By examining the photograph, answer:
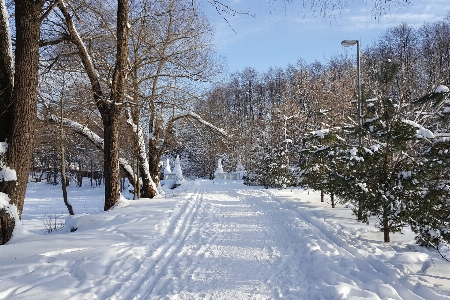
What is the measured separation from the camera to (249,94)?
57.6m

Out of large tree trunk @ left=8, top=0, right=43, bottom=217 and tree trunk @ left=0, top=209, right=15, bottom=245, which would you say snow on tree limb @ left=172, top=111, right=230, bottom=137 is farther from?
tree trunk @ left=0, top=209, right=15, bottom=245

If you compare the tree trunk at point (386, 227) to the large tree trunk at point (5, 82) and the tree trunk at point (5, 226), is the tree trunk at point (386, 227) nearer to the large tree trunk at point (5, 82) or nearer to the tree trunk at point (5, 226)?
the tree trunk at point (5, 226)

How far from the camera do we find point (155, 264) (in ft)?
17.4

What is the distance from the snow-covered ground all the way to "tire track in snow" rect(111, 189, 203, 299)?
0.02m

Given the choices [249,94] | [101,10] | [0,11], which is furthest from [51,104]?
[249,94]

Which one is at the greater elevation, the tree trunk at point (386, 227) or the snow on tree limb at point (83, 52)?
the snow on tree limb at point (83, 52)

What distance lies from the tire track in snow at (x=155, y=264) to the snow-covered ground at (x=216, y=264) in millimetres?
16

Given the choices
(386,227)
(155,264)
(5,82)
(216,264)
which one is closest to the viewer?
(155,264)

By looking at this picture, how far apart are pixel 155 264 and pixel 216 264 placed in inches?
38.8

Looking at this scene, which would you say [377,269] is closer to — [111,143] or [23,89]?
[23,89]

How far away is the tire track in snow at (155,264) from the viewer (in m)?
4.20

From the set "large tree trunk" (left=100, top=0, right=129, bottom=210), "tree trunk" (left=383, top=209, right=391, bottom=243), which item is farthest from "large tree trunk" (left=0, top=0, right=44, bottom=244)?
"tree trunk" (left=383, top=209, right=391, bottom=243)

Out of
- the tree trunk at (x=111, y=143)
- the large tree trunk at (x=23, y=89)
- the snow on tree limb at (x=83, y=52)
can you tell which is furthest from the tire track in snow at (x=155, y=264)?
the snow on tree limb at (x=83, y=52)

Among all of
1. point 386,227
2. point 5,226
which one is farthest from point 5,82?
point 386,227
